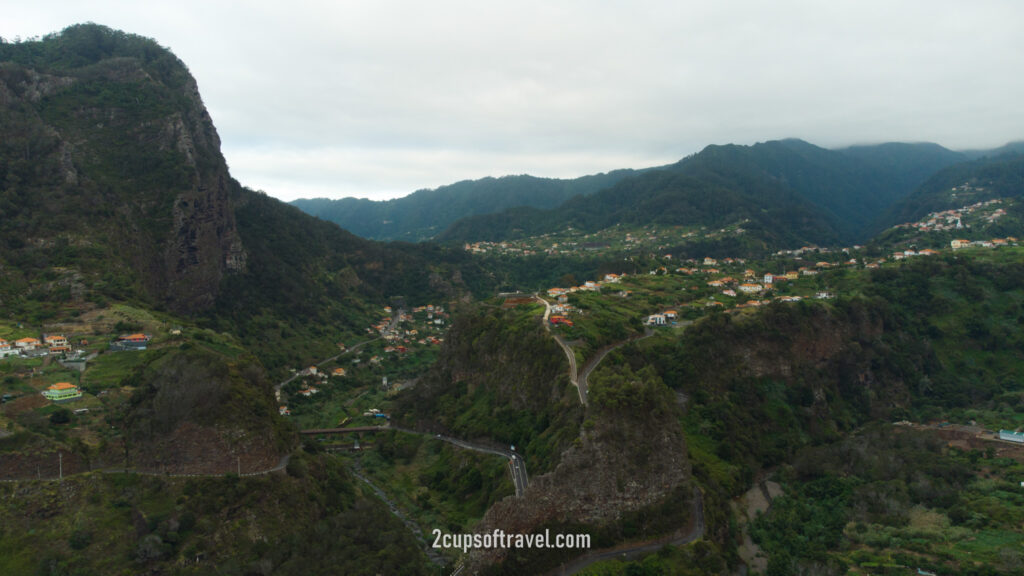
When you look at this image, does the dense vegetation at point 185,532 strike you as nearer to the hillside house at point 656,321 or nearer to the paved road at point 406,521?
the paved road at point 406,521

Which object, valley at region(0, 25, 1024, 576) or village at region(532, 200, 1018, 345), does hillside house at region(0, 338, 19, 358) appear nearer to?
valley at region(0, 25, 1024, 576)

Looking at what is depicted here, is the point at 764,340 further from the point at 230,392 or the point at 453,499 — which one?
the point at 230,392

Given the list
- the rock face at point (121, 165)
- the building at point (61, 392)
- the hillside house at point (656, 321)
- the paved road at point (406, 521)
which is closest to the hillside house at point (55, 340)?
the building at point (61, 392)

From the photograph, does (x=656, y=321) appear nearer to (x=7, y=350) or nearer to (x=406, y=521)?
(x=406, y=521)

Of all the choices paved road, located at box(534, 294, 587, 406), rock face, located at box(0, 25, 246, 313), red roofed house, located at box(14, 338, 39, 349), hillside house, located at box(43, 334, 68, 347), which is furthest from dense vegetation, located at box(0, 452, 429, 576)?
rock face, located at box(0, 25, 246, 313)

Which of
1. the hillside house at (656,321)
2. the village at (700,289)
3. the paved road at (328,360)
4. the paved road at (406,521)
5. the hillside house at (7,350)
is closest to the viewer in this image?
the paved road at (406,521)
